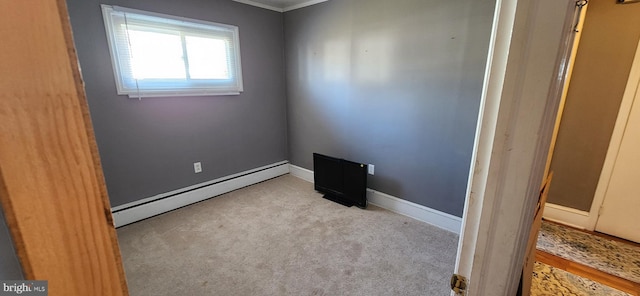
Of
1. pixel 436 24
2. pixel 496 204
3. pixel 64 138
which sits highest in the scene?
pixel 436 24

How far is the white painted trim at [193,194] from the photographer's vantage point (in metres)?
2.46

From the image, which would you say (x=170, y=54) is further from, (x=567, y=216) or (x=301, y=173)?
(x=567, y=216)

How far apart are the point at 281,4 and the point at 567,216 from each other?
3762mm

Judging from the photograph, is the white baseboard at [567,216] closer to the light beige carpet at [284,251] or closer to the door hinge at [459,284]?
the light beige carpet at [284,251]

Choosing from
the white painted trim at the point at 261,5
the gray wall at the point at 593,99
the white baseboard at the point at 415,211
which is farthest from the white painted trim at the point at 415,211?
the white painted trim at the point at 261,5

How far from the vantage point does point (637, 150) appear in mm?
2018

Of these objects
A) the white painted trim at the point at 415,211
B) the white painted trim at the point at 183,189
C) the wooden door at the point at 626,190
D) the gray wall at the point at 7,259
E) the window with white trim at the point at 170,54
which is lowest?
the white painted trim at the point at 415,211

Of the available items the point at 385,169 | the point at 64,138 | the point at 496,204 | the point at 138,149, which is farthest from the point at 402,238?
the point at 138,149

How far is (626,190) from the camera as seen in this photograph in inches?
82.9

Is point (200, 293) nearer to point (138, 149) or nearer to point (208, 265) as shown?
point (208, 265)

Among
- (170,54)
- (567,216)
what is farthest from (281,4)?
(567,216)

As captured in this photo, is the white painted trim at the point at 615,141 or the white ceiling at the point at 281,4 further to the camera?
the white ceiling at the point at 281,4

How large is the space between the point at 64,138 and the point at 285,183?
3.21m

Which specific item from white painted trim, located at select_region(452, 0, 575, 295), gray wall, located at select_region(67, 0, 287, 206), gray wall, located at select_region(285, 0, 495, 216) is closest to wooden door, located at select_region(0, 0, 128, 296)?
white painted trim, located at select_region(452, 0, 575, 295)
